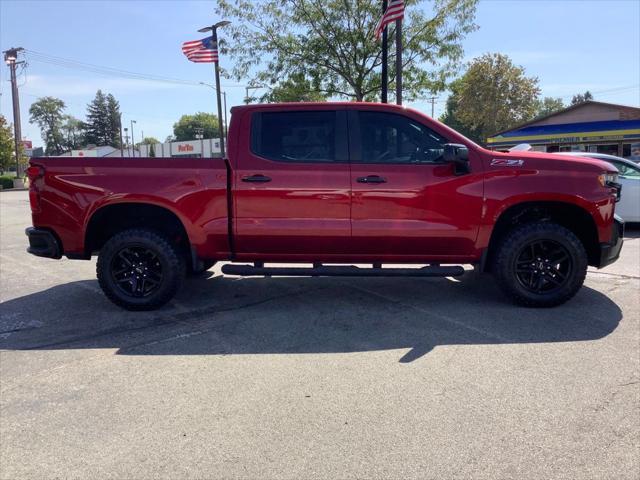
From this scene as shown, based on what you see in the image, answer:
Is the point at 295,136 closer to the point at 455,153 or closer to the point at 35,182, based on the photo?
the point at 455,153

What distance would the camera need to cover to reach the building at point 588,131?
2866cm

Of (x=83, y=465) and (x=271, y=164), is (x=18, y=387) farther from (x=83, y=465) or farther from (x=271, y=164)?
(x=271, y=164)

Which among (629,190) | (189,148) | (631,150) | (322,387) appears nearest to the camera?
(322,387)

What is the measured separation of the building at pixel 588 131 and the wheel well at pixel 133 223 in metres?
25.9

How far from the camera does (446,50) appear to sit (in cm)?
1510

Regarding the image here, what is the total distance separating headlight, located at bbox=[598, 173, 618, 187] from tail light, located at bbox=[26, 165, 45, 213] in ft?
17.7

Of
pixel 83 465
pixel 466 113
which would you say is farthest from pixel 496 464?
pixel 466 113

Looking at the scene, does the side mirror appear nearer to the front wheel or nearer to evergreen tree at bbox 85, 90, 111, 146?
the front wheel

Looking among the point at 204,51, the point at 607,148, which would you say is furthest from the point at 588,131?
the point at 204,51

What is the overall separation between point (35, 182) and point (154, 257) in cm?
137

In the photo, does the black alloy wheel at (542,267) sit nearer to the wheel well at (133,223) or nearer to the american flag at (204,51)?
the wheel well at (133,223)

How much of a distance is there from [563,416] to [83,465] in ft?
8.72

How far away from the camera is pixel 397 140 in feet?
17.0

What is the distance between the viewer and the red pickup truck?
506 cm
